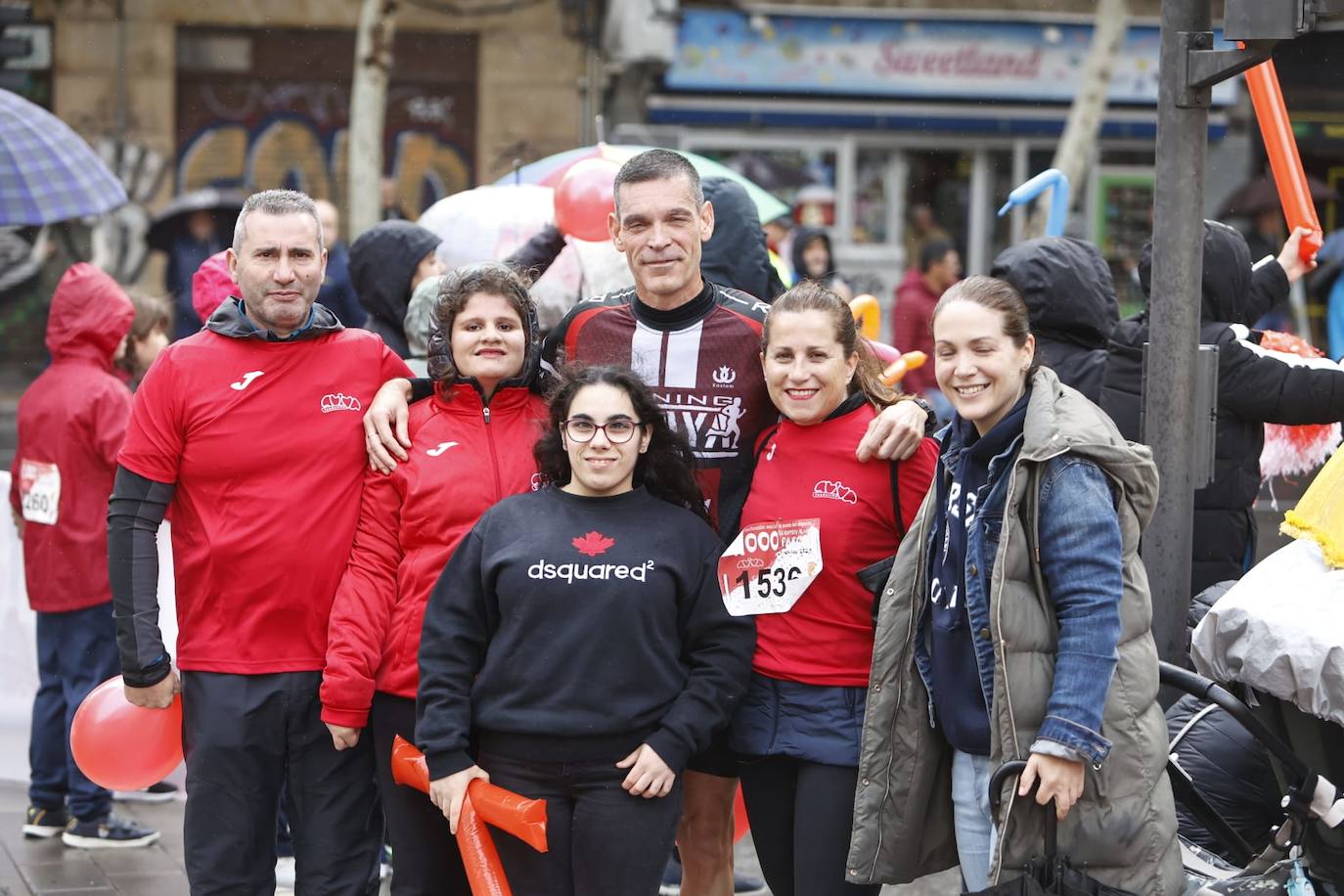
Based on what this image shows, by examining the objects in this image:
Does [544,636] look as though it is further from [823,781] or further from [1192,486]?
[1192,486]

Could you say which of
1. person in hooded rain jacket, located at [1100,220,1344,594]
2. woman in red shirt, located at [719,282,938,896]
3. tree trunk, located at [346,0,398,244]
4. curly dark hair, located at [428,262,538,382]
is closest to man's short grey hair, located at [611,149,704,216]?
curly dark hair, located at [428,262,538,382]

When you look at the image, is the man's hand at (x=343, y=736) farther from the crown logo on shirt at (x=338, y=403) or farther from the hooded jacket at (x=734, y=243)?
the hooded jacket at (x=734, y=243)

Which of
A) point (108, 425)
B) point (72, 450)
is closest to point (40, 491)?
point (72, 450)

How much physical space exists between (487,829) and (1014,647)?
4.02 feet

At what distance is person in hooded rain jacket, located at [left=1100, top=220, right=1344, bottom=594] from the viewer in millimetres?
4941

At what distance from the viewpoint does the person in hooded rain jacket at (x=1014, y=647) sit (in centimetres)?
338

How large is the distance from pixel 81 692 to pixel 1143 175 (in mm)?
16754

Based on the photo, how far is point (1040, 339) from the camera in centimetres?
559

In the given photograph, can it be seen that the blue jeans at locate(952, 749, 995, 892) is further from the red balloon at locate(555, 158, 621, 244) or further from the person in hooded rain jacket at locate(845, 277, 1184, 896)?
the red balloon at locate(555, 158, 621, 244)

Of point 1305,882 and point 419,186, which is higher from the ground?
point 419,186

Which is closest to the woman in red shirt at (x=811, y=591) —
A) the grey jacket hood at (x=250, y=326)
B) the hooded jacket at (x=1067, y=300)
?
the grey jacket hood at (x=250, y=326)

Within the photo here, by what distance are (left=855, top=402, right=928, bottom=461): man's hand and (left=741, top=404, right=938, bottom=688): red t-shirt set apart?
5 centimetres

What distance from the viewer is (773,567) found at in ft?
12.8

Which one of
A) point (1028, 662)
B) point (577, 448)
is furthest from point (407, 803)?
point (1028, 662)
